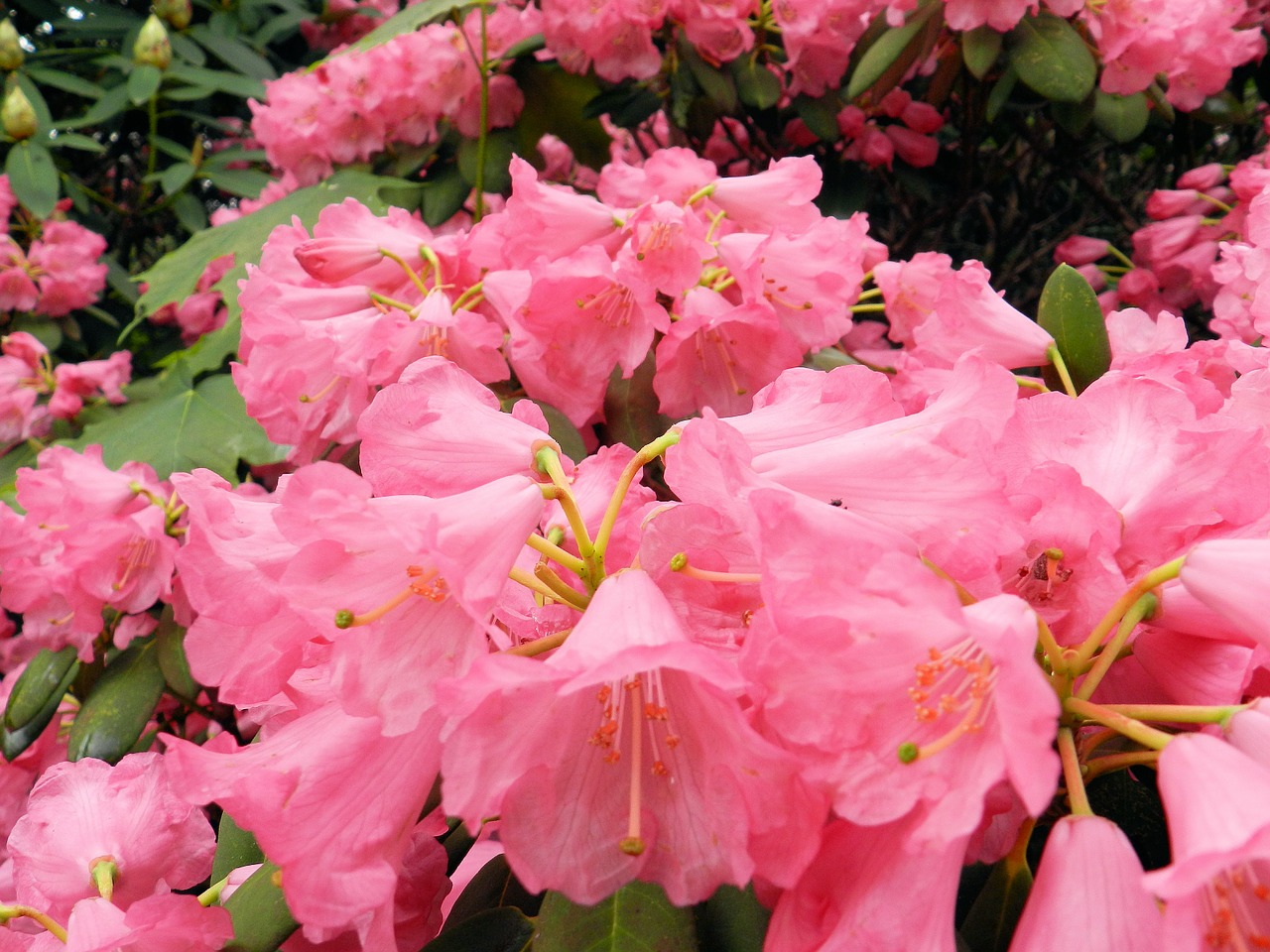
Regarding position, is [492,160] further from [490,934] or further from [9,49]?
[9,49]

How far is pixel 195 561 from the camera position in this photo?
1.71 ft

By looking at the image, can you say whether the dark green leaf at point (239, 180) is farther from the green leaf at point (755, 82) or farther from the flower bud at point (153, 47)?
the green leaf at point (755, 82)

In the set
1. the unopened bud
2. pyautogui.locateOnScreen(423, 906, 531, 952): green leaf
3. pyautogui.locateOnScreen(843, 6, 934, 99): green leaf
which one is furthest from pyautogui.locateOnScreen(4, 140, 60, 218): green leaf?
pyautogui.locateOnScreen(423, 906, 531, 952): green leaf

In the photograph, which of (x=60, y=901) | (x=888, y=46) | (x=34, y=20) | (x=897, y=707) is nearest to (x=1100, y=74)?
(x=888, y=46)

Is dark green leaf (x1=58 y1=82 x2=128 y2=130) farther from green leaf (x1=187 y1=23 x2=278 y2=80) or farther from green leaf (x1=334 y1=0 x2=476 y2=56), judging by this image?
green leaf (x1=334 y1=0 x2=476 y2=56)

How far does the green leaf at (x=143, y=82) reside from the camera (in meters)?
2.22

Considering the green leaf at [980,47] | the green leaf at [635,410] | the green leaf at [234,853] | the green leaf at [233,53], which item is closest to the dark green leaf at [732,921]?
the green leaf at [234,853]

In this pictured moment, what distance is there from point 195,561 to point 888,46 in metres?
1.16

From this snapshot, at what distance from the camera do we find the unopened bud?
2.41 meters

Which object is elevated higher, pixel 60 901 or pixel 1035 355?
pixel 1035 355

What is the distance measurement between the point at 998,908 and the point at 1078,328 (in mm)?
515

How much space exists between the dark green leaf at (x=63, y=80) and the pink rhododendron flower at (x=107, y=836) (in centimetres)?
217

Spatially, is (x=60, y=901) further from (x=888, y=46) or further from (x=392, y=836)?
(x=888, y=46)

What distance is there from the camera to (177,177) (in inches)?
92.8
